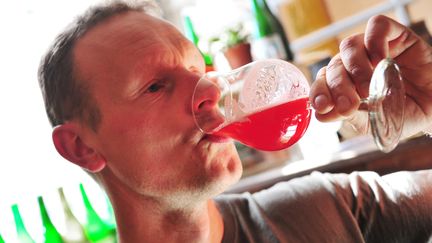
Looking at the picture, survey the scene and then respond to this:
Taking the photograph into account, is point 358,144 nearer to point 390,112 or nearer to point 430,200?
point 430,200

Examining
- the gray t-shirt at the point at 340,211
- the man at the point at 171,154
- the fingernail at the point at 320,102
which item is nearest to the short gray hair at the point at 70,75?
Result: the man at the point at 171,154

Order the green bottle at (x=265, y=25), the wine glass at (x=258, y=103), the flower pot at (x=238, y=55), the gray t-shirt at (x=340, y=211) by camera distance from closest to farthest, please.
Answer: the wine glass at (x=258, y=103)
the gray t-shirt at (x=340, y=211)
the flower pot at (x=238, y=55)
the green bottle at (x=265, y=25)

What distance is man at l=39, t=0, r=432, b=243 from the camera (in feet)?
3.38

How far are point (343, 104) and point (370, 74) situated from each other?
12 centimetres

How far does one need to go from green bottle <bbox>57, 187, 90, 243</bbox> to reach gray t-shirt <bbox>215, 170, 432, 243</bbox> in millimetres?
992

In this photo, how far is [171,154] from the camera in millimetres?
1055

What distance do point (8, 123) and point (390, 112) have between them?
77.1 inches

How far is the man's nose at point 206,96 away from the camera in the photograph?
86 cm

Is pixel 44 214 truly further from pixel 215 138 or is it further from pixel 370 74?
pixel 370 74

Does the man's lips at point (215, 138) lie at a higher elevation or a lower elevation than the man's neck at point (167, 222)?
higher

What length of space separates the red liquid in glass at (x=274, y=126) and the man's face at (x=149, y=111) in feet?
0.46

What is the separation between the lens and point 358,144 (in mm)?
1600

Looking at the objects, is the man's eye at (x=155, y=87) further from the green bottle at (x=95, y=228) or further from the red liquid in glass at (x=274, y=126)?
the green bottle at (x=95, y=228)

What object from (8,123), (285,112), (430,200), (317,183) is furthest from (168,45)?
(8,123)
